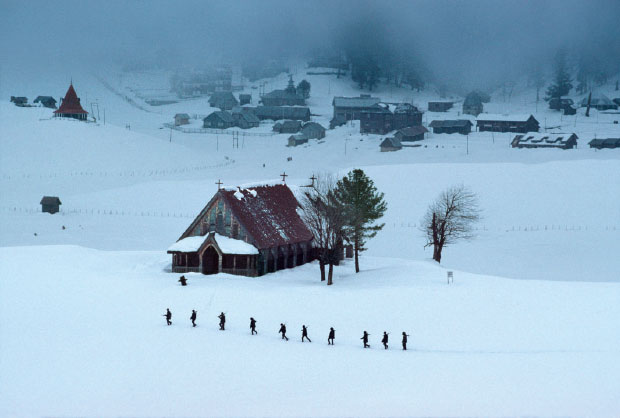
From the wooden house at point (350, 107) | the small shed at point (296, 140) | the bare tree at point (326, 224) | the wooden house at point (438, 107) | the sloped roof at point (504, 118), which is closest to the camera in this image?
the bare tree at point (326, 224)

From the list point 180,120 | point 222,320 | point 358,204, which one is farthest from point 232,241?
point 180,120

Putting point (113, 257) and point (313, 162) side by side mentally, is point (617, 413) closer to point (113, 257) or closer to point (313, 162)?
point (113, 257)

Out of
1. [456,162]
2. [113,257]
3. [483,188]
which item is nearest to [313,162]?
[456,162]

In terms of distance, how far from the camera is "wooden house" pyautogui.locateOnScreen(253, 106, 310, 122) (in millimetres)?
171913

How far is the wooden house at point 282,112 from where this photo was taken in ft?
564

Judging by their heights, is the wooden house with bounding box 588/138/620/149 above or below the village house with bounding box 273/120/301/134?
below

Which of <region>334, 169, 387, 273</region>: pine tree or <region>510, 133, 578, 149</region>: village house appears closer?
<region>334, 169, 387, 273</region>: pine tree

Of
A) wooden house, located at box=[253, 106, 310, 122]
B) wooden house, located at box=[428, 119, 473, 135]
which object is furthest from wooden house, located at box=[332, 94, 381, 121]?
wooden house, located at box=[428, 119, 473, 135]

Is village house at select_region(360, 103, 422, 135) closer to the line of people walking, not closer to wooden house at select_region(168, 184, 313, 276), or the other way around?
wooden house at select_region(168, 184, 313, 276)

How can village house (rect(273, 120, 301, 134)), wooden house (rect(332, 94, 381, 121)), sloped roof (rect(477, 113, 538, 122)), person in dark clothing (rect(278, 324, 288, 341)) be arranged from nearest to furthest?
person in dark clothing (rect(278, 324, 288, 341)) → sloped roof (rect(477, 113, 538, 122)) → village house (rect(273, 120, 301, 134)) → wooden house (rect(332, 94, 381, 121))

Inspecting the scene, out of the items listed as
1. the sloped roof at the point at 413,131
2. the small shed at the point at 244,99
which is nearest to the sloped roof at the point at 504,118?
the sloped roof at the point at 413,131

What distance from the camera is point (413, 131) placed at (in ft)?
470

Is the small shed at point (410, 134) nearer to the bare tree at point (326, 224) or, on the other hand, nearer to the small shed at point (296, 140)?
the small shed at point (296, 140)

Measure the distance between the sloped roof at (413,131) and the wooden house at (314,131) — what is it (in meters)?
14.8
